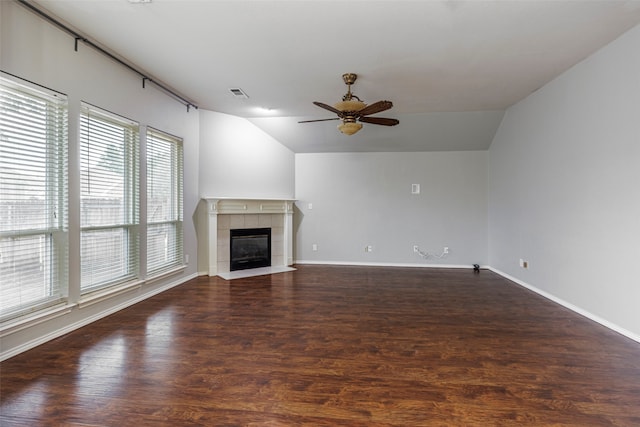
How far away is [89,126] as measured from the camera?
119 inches

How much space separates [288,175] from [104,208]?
11.8 feet

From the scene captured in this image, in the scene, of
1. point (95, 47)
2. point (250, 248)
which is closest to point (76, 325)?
point (95, 47)

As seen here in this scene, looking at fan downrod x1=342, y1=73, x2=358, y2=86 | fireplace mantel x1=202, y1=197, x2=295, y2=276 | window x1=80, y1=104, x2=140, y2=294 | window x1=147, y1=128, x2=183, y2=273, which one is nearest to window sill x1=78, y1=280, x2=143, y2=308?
window x1=80, y1=104, x2=140, y2=294

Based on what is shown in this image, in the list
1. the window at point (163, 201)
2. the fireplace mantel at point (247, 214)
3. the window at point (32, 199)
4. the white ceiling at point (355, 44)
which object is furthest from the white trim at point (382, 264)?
the window at point (32, 199)

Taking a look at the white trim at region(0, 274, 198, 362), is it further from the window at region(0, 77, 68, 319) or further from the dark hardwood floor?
the window at region(0, 77, 68, 319)

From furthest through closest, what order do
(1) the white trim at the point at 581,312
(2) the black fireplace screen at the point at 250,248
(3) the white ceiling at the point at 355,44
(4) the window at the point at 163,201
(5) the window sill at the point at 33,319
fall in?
(2) the black fireplace screen at the point at 250,248
(4) the window at the point at 163,201
(1) the white trim at the point at 581,312
(3) the white ceiling at the point at 355,44
(5) the window sill at the point at 33,319

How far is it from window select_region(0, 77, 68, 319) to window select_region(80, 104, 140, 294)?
0.22 m

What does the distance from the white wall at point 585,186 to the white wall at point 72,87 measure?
5098 millimetres

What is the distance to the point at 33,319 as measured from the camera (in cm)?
245

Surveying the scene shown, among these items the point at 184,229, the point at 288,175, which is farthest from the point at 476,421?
the point at 288,175

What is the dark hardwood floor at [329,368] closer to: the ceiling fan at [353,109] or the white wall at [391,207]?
the ceiling fan at [353,109]

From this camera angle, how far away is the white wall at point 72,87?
2.33 metres

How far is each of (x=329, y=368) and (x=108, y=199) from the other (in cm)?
296

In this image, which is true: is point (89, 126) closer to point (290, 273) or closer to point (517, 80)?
point (290, 273)
